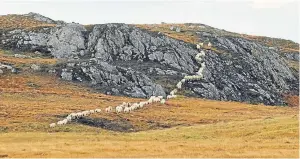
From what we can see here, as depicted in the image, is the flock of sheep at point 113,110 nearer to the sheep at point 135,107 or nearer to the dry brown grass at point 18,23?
the sheep at point 135,107

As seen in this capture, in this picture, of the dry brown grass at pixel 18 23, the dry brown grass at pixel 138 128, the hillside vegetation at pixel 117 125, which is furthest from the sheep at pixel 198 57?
the dry brown grass at pixel 18 23

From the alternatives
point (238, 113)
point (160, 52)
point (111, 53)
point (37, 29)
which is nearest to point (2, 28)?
point (37, 29)

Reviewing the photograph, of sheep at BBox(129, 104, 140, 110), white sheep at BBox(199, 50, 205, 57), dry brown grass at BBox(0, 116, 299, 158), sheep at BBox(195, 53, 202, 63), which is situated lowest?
sheep at BBox(129, 104, 140, 110)

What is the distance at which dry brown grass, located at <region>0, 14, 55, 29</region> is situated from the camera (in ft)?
514

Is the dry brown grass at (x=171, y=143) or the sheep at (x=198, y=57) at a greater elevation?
the sheep at (x=198, y=57)

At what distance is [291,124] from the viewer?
58000 millimetres

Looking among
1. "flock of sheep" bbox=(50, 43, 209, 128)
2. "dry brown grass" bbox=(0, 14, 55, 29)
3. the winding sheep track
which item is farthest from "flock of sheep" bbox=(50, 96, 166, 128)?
"dry brown grass" bbox=(0, 14, 55, 29)

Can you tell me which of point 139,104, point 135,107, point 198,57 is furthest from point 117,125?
point 198,57

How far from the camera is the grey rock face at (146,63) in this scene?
11606cm

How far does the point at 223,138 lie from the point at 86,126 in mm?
22010

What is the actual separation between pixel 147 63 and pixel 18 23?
61.6 metres

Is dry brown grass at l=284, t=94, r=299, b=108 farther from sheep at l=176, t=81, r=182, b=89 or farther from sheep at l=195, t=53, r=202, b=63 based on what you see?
sheep at l=176, t=81, r=182, b=89

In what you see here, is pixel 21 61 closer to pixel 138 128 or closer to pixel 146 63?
pixel 146 63

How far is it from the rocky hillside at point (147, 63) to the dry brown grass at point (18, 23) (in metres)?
2.52
